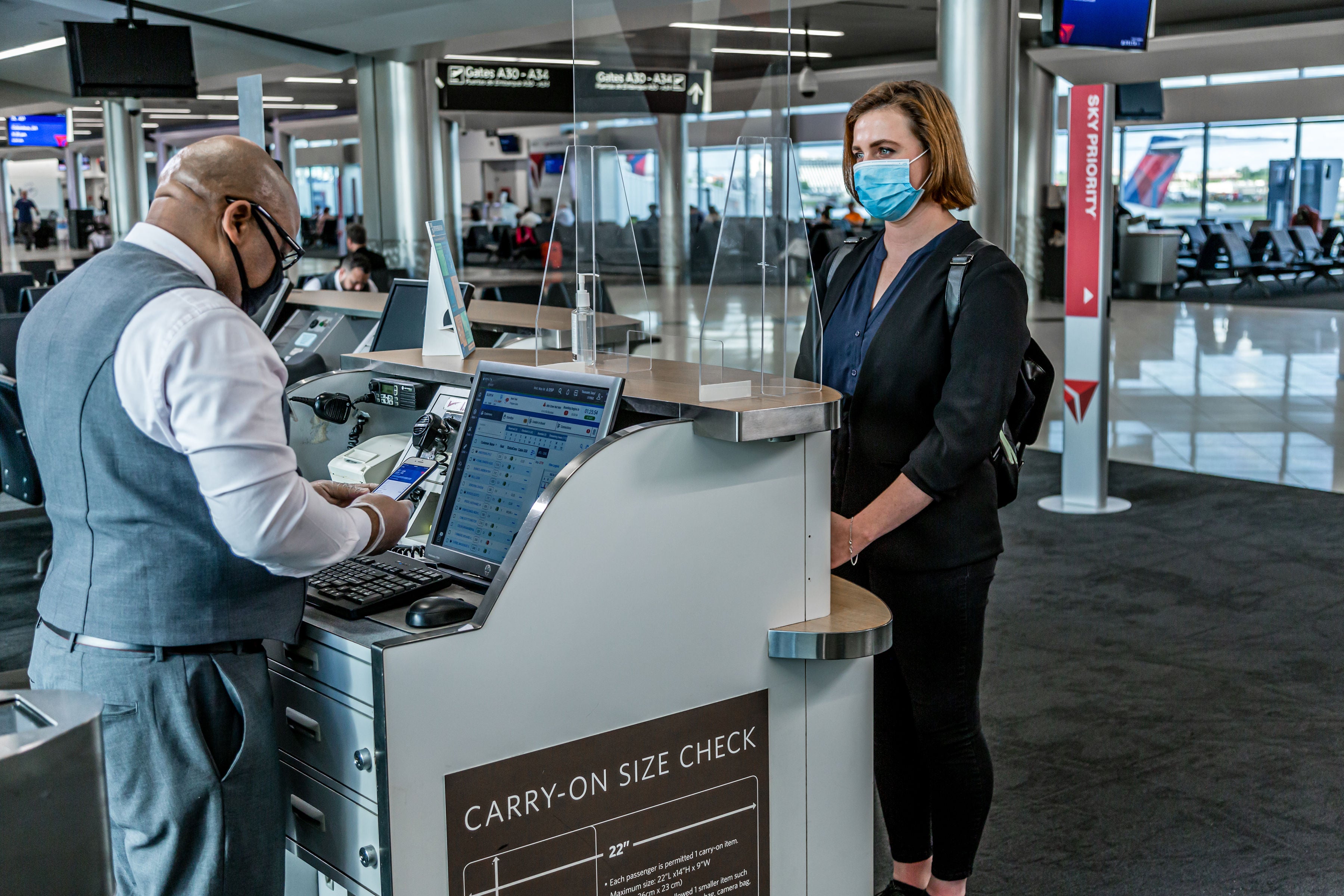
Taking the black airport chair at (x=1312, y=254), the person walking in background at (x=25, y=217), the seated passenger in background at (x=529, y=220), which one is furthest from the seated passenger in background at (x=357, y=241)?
the person walking in background at (x=25, y=217)

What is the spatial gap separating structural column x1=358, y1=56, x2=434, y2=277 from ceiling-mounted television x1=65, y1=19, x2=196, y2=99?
218 cm

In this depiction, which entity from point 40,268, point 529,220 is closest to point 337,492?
point 40,268

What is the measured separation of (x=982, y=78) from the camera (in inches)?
283

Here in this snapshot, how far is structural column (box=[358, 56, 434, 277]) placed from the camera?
11023 millimetres

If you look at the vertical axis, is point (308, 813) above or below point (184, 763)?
below

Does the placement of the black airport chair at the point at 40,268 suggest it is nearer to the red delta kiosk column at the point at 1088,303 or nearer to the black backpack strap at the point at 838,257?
the red delta kiosk column at the point at 1088,303

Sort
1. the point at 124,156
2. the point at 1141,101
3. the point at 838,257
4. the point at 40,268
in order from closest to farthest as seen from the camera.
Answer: the point at 838,257 < the point at 40,268 < the point at 124,156 < the point at 1141,101

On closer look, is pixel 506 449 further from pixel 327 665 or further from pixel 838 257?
pixel 838 257

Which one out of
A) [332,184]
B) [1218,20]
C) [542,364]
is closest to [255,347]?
[542,364]

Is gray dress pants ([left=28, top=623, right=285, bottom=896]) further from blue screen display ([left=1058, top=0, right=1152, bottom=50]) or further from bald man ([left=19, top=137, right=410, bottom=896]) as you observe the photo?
blue screen display ([left=1058, top=0, right=1152, bottom=50])

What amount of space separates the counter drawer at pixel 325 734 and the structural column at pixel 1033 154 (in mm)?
13921

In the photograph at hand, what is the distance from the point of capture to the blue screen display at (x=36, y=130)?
59.8 feet

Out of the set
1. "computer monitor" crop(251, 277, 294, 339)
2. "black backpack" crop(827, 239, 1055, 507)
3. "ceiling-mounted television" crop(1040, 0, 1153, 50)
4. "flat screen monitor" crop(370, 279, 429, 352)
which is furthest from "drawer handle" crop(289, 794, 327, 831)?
"ceiling-mounted television" crop(1040, 0, 1153, 50)

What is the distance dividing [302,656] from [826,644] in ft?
2.48
